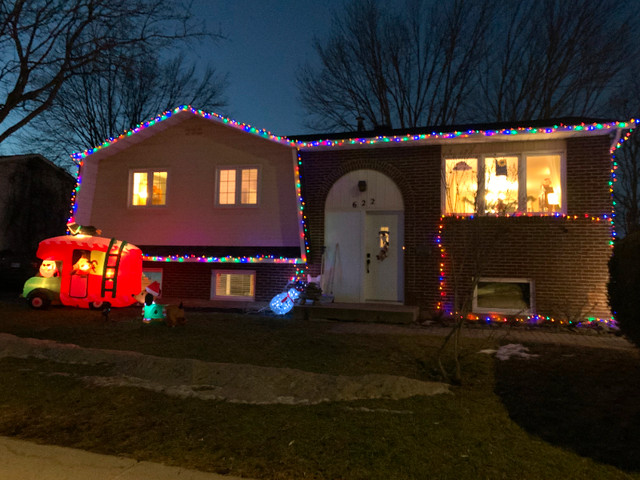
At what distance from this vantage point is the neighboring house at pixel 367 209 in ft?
30.3

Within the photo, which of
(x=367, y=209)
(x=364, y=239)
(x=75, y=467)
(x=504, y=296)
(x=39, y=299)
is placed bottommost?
(x=75, y=467)

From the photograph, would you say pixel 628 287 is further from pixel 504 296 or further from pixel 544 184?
pixel 544 184

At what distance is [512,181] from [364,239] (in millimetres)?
3461

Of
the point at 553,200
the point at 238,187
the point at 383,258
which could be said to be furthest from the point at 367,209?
the point at 553,200

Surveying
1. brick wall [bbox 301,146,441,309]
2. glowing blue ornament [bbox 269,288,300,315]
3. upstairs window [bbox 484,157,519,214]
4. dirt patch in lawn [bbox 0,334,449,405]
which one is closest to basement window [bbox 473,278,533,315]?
brick wall [bbox 301,146,441,309]

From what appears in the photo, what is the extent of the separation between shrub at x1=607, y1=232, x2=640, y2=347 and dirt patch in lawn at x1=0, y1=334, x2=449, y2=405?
186 centimetres

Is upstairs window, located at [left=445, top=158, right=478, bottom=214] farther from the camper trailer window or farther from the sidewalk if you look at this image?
the sidewalk

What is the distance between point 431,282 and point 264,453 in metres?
7.15

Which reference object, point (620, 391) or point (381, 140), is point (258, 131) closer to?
point (381, 140)

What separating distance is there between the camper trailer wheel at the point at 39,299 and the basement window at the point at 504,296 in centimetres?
952

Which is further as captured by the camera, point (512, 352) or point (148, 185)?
point (148, 185)

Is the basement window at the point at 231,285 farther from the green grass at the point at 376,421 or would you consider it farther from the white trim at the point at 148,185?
the green grass at the point at 376,421

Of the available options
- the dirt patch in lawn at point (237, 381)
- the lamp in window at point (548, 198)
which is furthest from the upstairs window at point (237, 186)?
the lamp in window at point (548, 198)

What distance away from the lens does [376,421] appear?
13.3 feet
